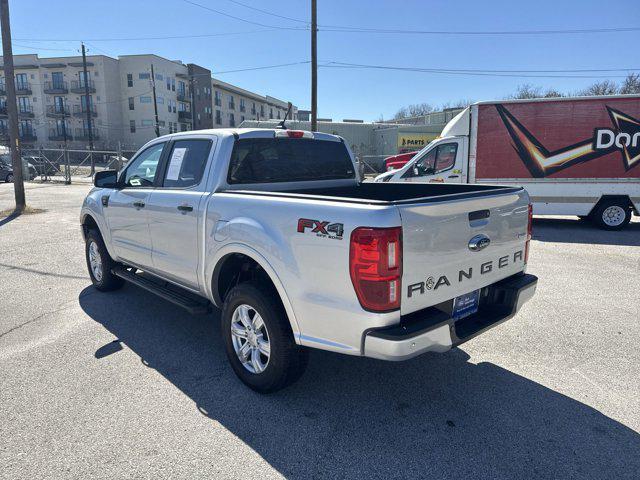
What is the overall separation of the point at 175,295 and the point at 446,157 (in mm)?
9019

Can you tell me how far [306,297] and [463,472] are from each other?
1.35 m

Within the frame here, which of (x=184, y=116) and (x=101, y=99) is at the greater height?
(x=101, y=99)

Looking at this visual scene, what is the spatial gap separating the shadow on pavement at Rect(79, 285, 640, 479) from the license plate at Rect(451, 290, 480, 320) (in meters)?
0.62

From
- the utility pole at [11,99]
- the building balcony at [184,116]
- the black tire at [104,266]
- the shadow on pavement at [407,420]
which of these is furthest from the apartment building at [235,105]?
the shadow on pavement at [407,420]

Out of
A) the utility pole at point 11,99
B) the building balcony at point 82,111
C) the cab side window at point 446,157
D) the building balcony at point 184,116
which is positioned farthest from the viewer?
the building balcony at point 184,116

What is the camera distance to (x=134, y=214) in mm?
4758

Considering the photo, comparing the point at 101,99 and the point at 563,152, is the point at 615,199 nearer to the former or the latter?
the point at 563,152

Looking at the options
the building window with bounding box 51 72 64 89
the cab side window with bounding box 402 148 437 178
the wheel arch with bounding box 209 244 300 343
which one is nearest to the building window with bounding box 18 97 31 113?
the building window with bounding box 51 72 64 89

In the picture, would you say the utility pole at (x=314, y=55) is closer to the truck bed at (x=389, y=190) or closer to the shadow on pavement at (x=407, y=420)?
the truck bed at (x=389, y=190)

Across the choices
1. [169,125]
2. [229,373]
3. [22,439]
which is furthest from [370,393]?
[169,125]

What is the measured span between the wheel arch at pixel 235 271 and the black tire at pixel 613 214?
1014 cm

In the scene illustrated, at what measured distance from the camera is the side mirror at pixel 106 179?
526 cm

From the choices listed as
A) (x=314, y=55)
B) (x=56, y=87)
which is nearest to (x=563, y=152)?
(x=314, y=55)

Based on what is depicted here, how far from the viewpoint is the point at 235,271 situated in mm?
3816
